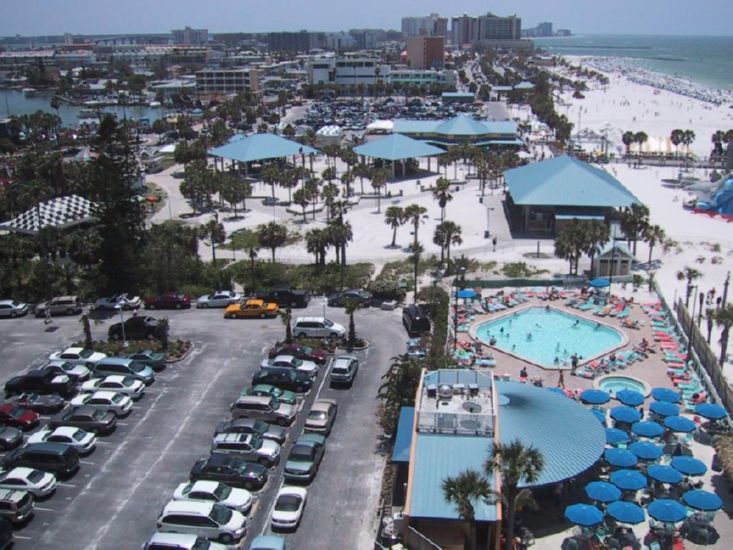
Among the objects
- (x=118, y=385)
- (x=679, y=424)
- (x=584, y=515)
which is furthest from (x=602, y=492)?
(x=118, y=385)

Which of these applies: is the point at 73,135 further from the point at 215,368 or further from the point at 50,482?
the point at 50,482

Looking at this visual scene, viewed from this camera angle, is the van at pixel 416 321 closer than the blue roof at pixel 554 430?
No

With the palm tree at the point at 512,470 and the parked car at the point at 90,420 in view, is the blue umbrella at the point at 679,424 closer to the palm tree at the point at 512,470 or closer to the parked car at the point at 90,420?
the palm tree at the point at 512,470

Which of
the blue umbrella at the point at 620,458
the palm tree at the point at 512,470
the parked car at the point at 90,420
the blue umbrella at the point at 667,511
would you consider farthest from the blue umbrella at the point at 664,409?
the parked car at the point at 90,420

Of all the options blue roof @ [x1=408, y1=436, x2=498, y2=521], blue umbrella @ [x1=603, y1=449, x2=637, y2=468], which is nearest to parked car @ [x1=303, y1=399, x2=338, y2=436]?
blue roof @ [x1=408, y1=436, x2=498, y2=521]

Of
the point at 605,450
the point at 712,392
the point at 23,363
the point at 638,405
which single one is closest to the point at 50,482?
the point at 23,363

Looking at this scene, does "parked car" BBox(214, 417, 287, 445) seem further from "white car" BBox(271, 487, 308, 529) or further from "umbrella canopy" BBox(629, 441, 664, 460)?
"umbrella canopy" BBox(629, 441, 664, 460)
